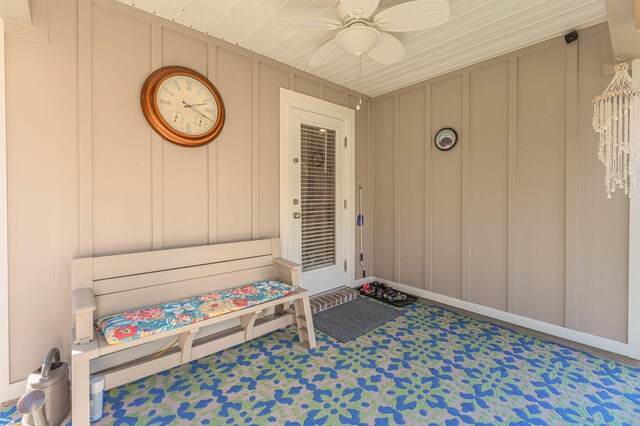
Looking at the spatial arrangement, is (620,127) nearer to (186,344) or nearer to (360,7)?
(360,7)

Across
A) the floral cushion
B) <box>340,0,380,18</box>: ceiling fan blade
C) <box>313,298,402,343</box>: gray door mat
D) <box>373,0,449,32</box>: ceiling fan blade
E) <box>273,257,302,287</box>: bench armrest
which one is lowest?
<box>313,298,402,343</box>: gray door mat

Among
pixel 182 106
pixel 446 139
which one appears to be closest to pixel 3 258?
pixel 182 106

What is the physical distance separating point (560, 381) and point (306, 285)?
7.74 ft

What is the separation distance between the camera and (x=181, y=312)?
201 centimetres

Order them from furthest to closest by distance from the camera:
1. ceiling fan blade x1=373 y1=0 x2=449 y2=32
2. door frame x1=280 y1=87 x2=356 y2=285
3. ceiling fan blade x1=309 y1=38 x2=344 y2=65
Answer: door frame x1=280 y1=87 x2=356 y2=285
ceiling fan blade x1=309 y1=38 x2=344 y2=65
ceiling fan blade x1=373 y1=0 x2=449 y2=32

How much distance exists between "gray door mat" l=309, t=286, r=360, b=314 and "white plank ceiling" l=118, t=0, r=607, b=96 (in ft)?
8.57

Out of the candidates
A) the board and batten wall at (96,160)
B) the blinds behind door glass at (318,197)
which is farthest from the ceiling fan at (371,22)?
the blinds behind door glass at (318,197)

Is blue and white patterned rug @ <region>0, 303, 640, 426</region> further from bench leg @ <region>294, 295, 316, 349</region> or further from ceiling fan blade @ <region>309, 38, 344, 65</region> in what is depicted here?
ceiling fan blade @ <region>309, 38, 344, 65</region>

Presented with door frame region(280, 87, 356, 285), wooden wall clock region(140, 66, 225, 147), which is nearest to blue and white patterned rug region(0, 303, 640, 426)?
door frame region(280, 87, 356, 285)

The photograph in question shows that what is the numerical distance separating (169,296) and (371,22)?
2.45 metres

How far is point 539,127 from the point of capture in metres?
2.80

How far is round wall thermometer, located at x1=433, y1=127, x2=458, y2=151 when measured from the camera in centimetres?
339

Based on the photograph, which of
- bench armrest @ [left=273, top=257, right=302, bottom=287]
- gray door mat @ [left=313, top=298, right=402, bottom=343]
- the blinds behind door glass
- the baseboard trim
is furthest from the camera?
the blinds behind door glass

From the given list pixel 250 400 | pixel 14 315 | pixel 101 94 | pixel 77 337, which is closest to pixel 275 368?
pixel 250 400
